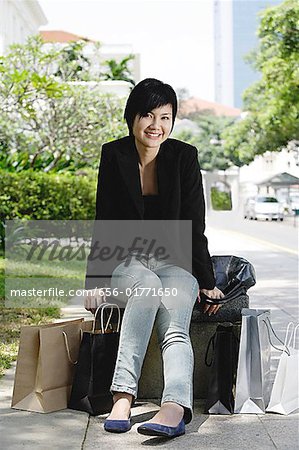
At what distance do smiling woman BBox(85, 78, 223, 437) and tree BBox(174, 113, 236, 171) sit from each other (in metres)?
71.7

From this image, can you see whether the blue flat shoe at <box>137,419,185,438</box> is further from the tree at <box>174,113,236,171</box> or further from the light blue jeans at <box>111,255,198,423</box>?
the tree at <box>174,113,236,171</box>

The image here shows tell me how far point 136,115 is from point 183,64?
322 feet

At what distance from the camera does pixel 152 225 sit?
5.01m

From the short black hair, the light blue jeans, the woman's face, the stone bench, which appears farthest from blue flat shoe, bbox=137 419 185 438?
the short black hair

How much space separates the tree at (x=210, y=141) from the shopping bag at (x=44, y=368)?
236ft

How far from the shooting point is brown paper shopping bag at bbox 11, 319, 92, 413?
4785 mm

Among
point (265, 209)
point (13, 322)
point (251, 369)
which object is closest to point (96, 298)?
point (251, 369)

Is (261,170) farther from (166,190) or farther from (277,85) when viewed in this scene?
(166,190)

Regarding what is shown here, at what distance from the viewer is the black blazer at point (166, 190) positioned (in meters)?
4.96

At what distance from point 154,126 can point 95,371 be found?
1.37 meters

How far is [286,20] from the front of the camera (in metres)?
27.6

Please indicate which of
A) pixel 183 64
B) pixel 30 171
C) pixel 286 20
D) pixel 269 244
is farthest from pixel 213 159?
pixel 30 171

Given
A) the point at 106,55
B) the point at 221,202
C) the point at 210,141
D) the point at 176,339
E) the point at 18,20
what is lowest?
the point at 176,339

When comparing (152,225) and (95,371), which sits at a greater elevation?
(152,225)
